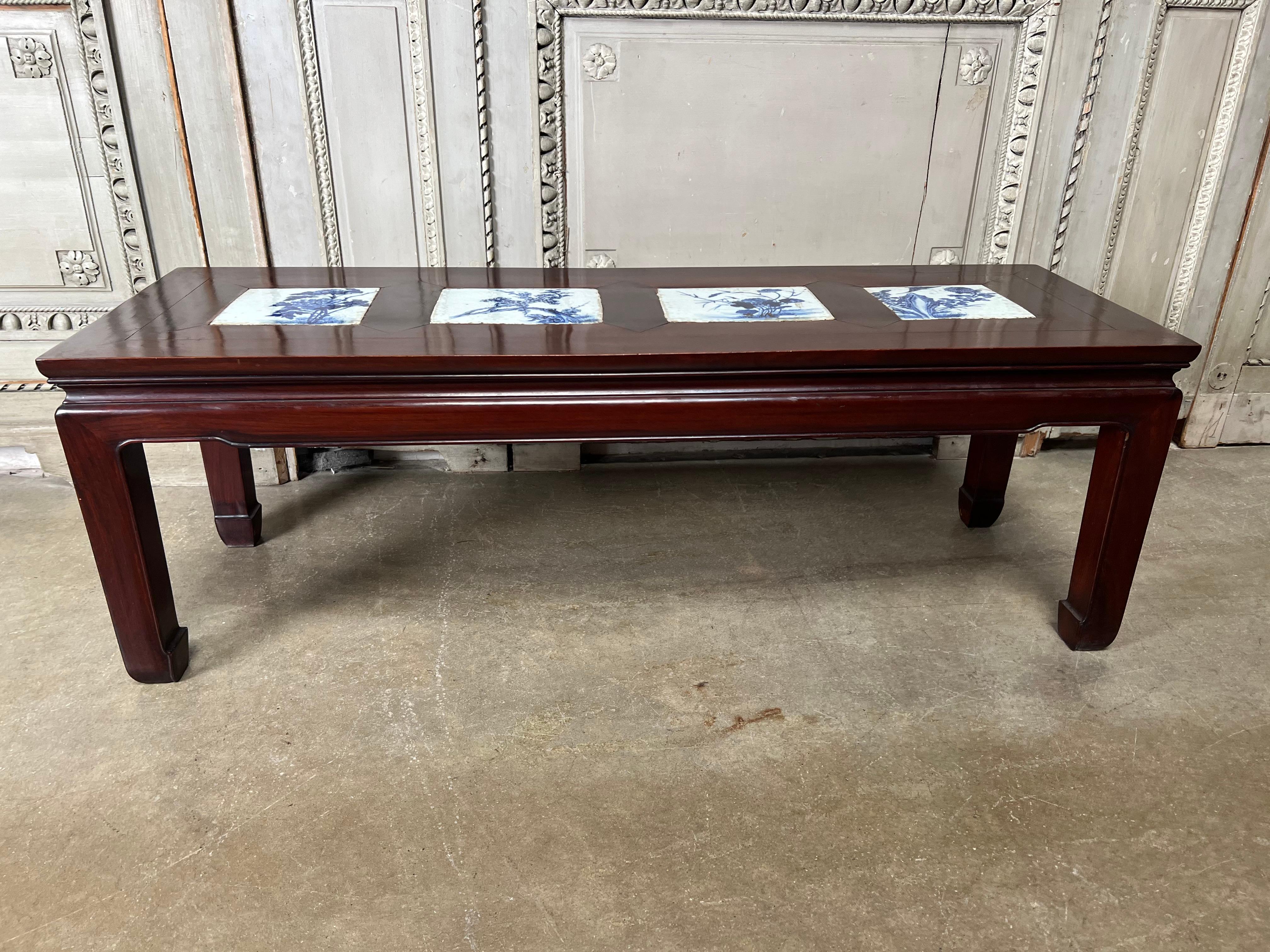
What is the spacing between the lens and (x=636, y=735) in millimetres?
1790

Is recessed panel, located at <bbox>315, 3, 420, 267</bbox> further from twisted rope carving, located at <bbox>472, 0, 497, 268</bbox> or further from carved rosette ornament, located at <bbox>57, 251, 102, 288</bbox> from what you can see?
carved rosette ornament, located at <bbox>57, 251, 102, 288</bbox>

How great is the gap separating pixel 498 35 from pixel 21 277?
59.5 inches

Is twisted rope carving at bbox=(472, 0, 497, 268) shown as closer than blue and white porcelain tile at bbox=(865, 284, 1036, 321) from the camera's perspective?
No

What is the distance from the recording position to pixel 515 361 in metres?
1.67

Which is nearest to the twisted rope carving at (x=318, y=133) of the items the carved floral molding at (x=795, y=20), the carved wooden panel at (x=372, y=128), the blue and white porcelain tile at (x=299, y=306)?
the carved wooden panel at (x=372, y=128)

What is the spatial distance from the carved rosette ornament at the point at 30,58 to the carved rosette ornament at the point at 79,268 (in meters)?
0.46

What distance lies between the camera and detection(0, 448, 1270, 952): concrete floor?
1.44 meters

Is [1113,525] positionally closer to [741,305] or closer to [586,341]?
[741,305]

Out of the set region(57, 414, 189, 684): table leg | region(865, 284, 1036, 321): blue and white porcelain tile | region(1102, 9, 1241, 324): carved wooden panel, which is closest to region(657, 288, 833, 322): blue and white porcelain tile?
region(865, 284, 1036, 321): blue and white porcelain tile

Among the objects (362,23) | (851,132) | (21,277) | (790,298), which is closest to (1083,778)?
(790,298)

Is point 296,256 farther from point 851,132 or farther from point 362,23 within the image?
point 851,132

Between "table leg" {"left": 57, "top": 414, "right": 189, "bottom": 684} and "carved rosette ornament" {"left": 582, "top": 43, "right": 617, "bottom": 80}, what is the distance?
1521 millimetres

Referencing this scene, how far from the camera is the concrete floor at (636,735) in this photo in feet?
4.72

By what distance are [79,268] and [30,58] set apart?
0.54 meters
